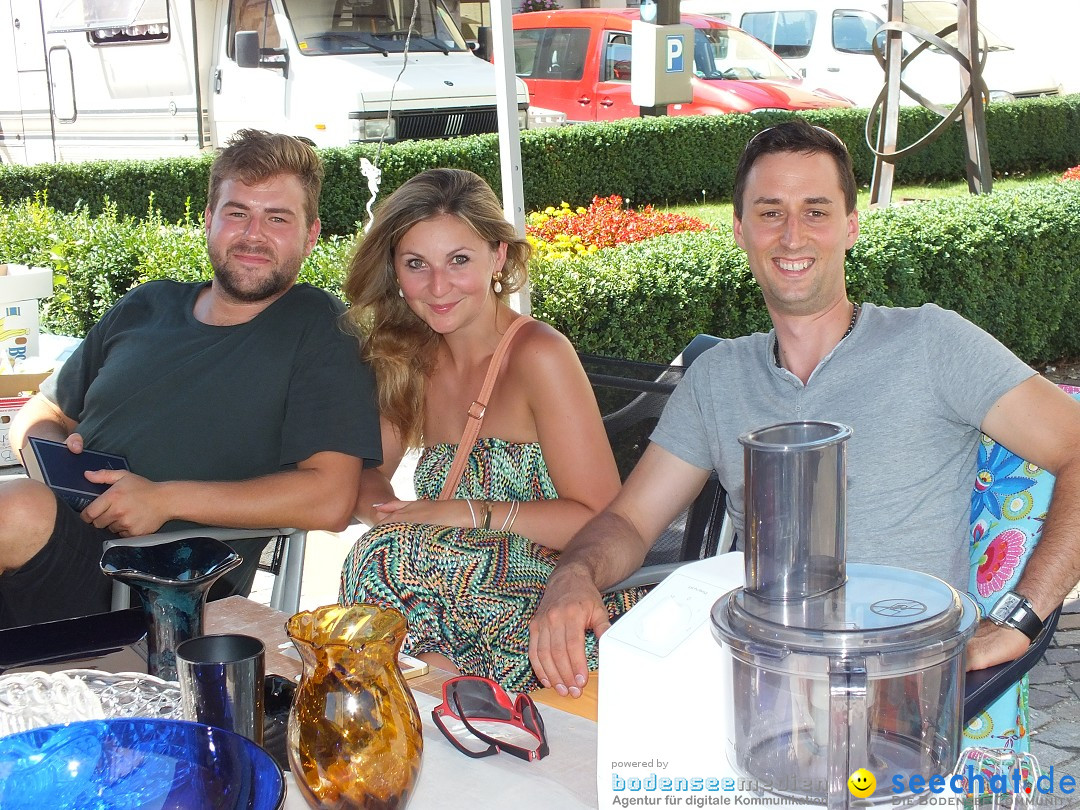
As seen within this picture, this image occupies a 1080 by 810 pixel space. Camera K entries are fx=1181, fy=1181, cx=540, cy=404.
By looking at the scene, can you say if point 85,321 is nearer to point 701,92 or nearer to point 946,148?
point 701,92

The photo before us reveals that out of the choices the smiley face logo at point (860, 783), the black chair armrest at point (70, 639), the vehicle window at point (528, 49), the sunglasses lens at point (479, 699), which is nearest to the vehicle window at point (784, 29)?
the vehicle window at point (528, 49)

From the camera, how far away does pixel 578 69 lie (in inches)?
549

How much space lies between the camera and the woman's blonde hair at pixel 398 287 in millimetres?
2541

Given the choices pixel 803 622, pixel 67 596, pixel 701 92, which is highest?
pixel 701 92

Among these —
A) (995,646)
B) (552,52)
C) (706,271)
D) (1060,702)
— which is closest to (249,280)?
(995,646)

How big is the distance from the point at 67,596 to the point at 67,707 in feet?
4.09

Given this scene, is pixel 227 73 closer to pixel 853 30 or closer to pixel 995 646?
pixel 853 30

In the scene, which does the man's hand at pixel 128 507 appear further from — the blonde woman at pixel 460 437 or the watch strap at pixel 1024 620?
the watch strap at pixel 1024 620

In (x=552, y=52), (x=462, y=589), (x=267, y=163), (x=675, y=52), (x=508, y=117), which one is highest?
(x=552, y=52)

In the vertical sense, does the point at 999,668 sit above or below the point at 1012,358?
below

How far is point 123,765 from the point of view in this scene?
44.2 inches

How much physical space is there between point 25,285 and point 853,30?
1387 cm

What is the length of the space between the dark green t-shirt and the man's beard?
0.12 ft

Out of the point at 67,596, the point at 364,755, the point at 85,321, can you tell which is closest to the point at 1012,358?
the point at 364,755
